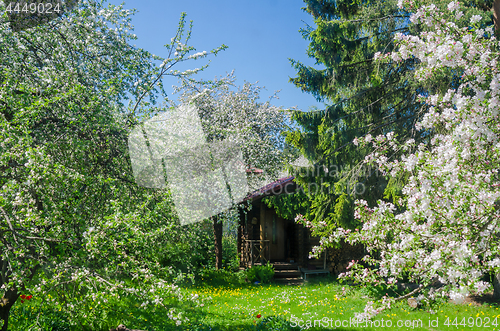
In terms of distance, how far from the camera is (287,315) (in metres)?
8.59

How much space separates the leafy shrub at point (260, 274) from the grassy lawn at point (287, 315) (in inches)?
101

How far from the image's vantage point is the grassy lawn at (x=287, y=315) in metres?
6.86

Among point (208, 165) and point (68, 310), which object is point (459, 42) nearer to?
point (68, 310)

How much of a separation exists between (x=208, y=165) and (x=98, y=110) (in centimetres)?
484

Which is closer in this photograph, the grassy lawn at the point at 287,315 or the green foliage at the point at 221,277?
the grassy lawn at the point at 287,315

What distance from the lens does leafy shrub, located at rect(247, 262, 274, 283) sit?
14266mm

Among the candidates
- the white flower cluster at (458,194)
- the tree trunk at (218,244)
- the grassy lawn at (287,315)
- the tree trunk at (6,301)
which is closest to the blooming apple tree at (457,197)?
the white flower cluster at (458,194)

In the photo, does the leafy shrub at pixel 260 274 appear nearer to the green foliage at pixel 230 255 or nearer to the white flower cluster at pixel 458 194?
the green foliage at pixel 230 255

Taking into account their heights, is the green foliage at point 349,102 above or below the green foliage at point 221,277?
above

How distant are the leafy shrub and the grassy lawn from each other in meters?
2.55

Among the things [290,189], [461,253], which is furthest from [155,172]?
[290,189]

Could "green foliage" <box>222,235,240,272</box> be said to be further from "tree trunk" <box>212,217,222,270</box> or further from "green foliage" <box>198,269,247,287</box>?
"green foliage" <box>198,269,247,287</box>

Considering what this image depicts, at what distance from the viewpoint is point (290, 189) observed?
602 inches

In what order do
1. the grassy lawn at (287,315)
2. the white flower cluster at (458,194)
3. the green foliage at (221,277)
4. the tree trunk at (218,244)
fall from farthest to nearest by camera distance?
1. the tree trunk at (218,244)
2. the green foliage at (221,277)
3. the grassy lawn at (287,315)
4. the white flower cluster at (458,194)
